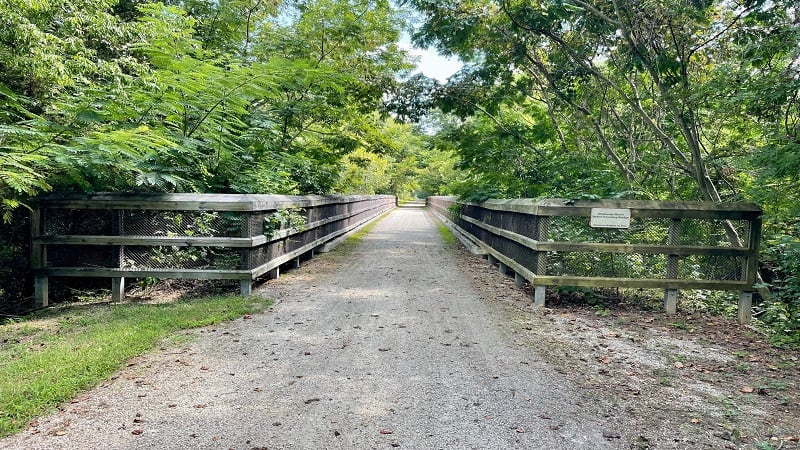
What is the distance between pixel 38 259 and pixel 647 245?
7.30 m

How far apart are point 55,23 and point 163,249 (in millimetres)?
3062

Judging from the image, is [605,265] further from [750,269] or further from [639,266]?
[750,269]

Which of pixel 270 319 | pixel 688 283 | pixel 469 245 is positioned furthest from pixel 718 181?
pixel 270 319

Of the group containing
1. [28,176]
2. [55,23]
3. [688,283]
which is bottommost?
[688,283]

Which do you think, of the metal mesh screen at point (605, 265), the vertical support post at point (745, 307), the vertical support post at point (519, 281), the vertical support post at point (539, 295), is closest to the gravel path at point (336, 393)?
the vertical support post at point (539, 295)

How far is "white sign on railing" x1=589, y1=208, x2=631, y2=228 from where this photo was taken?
A: 5.65 meters

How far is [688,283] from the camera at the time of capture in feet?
18.7

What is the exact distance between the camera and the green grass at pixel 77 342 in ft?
9.75

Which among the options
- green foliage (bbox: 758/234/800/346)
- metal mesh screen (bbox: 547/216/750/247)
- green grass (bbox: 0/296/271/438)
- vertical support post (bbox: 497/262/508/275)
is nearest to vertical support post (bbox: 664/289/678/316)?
metal mesh screen (bbox: 547/216/750/247)

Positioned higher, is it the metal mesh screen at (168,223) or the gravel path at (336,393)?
the metal mesh screen at (168,223)

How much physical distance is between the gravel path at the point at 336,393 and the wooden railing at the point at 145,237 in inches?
50.4

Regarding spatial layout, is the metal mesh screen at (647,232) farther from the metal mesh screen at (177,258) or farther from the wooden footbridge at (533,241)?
the metal mesh screen at (177,258)

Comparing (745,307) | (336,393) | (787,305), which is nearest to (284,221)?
(336,393)

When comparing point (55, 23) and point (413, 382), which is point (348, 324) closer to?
point (413, 382)
